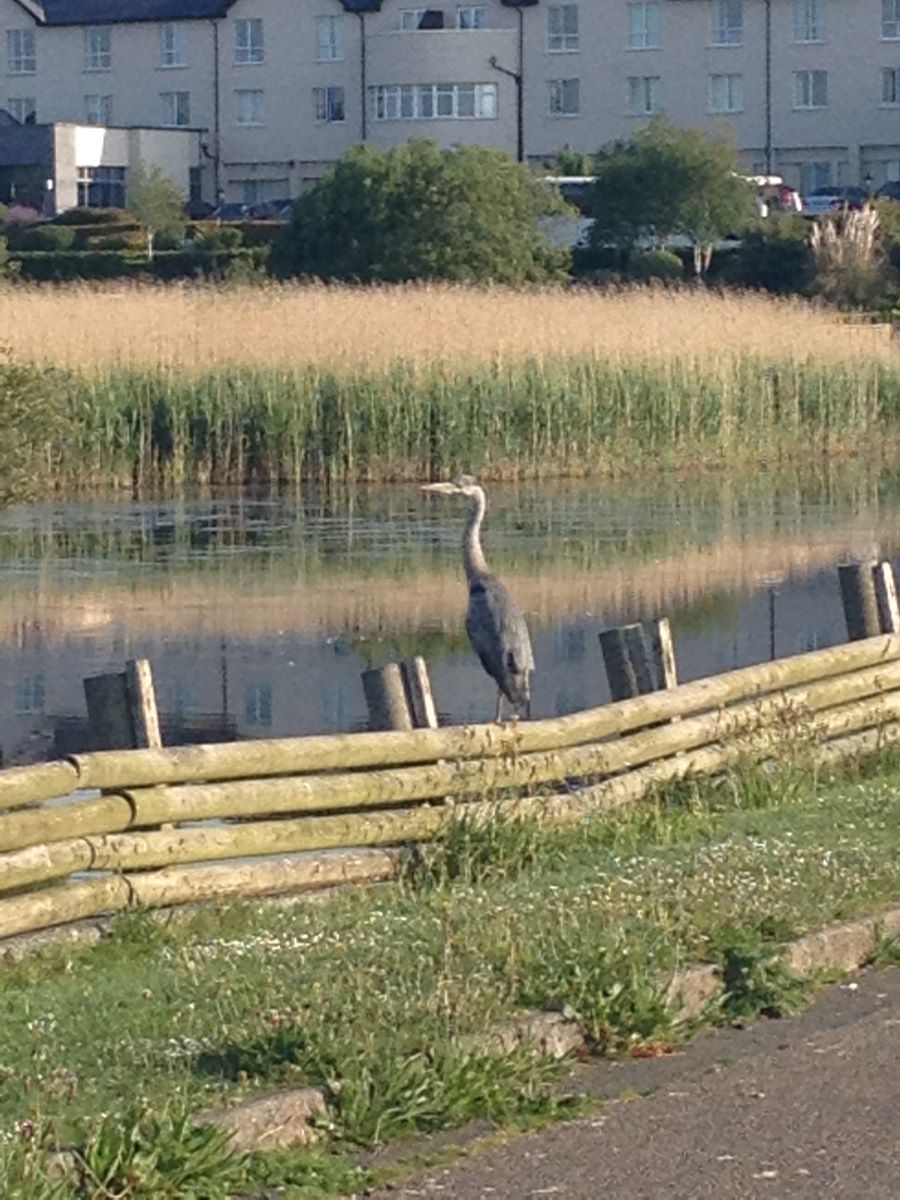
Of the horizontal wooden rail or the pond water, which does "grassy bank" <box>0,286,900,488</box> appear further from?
the horizontal wooden rail

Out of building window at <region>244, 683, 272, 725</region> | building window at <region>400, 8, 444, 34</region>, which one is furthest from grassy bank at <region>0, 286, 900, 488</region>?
building window at <region>400, 8, 444, 34</region>

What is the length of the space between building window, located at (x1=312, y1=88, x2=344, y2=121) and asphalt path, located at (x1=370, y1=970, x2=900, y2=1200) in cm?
8109

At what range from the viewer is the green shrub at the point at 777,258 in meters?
59.4

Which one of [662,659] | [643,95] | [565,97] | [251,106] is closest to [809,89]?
[643,95]

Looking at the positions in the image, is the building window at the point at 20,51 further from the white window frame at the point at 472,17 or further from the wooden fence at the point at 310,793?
the wooden fence at the point at 310,793

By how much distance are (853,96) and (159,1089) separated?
77959mm

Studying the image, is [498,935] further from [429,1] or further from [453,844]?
[429,1]

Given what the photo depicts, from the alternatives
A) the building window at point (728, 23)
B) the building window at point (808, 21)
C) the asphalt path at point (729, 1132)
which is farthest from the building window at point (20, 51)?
the asphalt path at point (729, 1132)

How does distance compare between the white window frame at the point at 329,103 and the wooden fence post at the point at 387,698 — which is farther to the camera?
the white window frame at the point at 329,103

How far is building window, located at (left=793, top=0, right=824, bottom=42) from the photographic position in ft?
271

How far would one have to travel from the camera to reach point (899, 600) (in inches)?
735

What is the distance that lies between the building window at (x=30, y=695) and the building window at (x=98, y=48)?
74.7 metres

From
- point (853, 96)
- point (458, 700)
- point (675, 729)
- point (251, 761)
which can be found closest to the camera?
point (251, 761)

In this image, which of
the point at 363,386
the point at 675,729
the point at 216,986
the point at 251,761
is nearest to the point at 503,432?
the point at 363,386
